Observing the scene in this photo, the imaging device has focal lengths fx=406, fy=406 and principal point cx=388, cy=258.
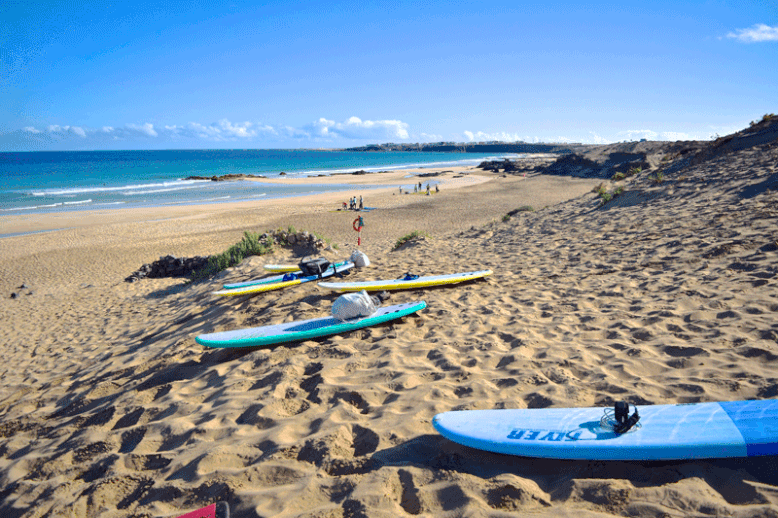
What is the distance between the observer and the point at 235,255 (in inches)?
403

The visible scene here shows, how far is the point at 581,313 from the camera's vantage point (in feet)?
15.3

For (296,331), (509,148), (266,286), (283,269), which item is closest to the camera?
(296,331)

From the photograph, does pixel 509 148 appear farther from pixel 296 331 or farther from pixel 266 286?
pixel 296 331

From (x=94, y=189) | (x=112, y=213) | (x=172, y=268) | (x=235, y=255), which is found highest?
(x=94, y=189)

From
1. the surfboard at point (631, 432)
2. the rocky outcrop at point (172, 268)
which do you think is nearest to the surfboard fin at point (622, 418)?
the surfboard at point (631, 432)

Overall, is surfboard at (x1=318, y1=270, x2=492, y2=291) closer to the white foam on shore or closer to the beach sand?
the beach sand

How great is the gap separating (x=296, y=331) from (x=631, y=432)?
3410 millimetres

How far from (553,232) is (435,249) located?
2.95 m

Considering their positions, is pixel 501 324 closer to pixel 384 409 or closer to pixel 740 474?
pixel 384 409

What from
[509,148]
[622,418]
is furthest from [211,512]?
[509,148]

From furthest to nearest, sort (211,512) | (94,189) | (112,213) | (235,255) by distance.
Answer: (94,189), (112,213), (235,255), (211,512)

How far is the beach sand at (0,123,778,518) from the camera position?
2.28 m

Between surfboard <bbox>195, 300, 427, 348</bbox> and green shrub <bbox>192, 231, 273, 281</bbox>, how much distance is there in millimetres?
5454

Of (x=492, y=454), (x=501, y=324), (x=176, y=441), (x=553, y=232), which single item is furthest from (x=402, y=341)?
(x=553, y=232)
